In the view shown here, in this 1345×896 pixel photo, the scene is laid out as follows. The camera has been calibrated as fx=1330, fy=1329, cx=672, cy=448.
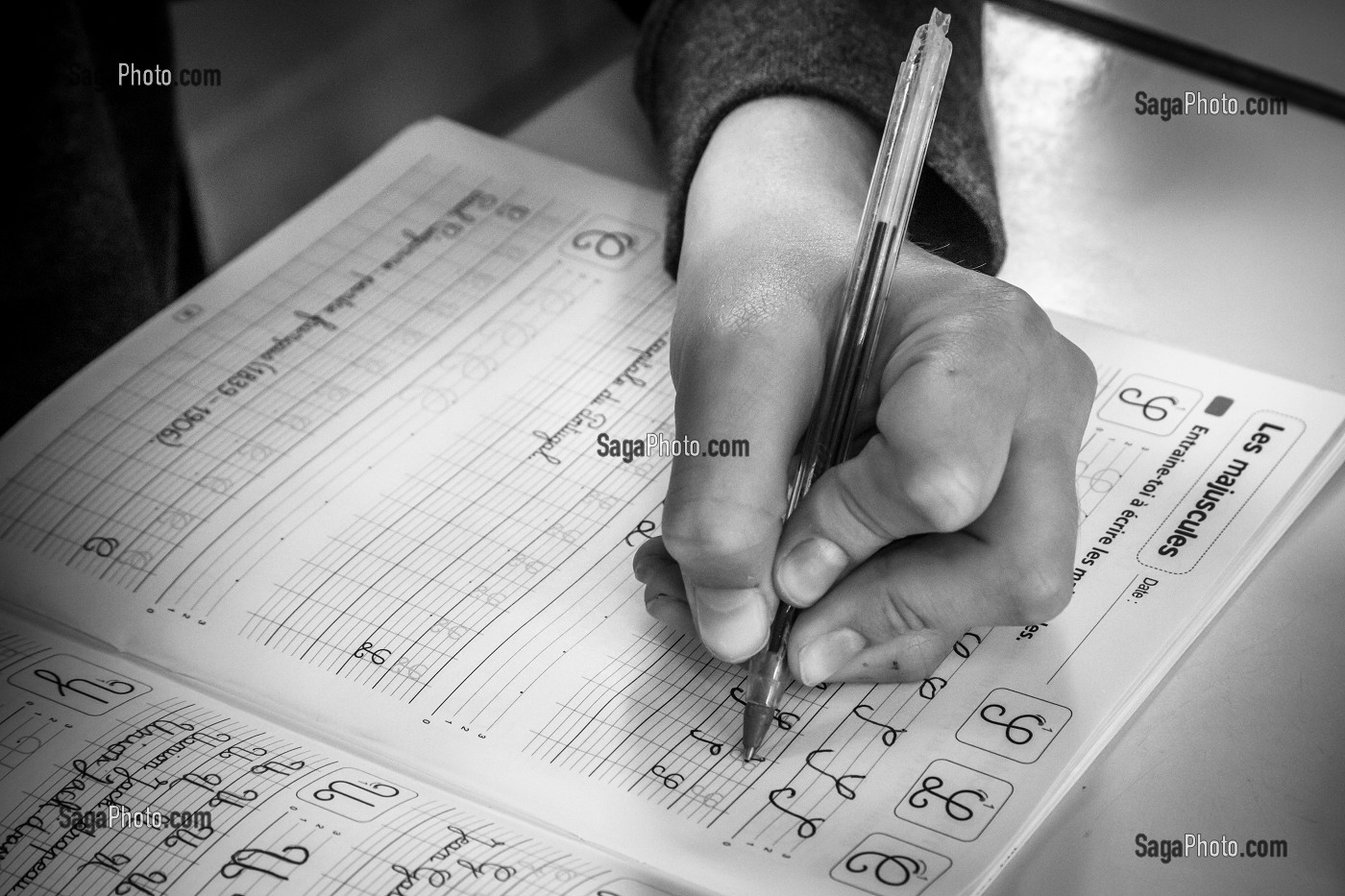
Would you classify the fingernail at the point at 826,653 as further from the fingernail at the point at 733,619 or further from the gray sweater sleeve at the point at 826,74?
the gray sweater sleeve at the point at 826,74

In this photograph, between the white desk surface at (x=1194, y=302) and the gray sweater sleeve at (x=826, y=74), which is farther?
the gray sweater sleeve at (x=826, y=74)

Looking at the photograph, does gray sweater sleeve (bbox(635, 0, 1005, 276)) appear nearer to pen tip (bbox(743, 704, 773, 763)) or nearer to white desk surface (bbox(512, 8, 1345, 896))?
white desk surface (bbox(512, 8, 1345, 896))

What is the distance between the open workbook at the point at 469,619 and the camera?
0.39 metres

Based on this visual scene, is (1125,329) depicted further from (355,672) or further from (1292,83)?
(355,672)

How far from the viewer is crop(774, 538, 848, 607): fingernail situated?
400 millimetres

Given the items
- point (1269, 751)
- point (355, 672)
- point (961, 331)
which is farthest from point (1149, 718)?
point (355, 672)

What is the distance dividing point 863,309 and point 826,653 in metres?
0.11

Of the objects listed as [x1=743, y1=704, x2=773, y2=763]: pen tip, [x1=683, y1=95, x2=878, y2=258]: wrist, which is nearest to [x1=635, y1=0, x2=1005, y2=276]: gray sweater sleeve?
[x1=683, y1=95, x2=878, y2=258]: wrist

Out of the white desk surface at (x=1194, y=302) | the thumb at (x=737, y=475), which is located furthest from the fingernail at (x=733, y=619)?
the white desk surface at (x=1194, y=302)

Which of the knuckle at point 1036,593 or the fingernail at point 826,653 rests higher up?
the knuckle at point 1036,593

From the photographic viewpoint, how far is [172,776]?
1.34 ft

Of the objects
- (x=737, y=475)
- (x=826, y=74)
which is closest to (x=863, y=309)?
(x=737, y=475)

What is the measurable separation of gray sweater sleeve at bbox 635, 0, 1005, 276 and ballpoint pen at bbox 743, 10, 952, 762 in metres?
0.11

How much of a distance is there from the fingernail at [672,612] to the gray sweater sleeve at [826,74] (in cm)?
20
